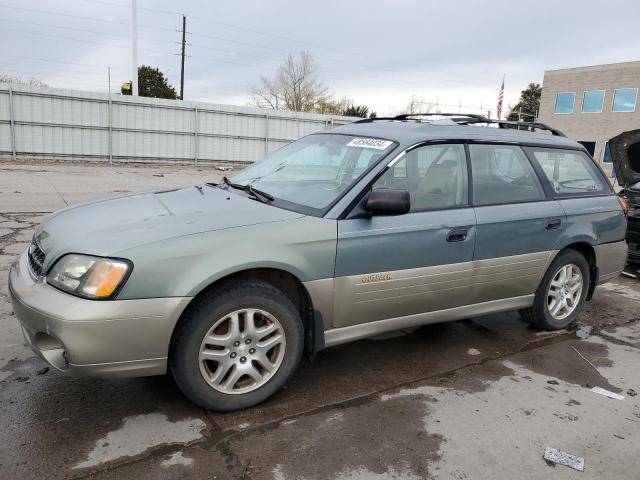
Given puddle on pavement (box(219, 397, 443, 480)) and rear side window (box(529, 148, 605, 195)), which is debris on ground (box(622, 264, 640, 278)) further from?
puddle on pavement (box(219, 397, 443, 480))

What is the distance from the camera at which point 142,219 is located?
114 inches

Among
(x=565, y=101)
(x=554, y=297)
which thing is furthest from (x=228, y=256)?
(x=565, y=101)

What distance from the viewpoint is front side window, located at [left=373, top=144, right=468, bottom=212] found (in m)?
3.38

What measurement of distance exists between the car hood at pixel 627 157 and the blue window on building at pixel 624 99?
100 feet

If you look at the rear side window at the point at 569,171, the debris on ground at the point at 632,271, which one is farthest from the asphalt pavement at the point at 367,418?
the debris on ground at the point at 632,271

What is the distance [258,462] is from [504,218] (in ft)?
7.86

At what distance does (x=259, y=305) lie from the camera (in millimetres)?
2781

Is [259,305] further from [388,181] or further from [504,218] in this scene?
→ [504,218]

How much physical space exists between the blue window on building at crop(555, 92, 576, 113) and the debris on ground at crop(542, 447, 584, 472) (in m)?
37.7

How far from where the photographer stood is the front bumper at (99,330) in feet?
7.91

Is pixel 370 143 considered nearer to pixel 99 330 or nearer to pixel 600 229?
pixel 99 330

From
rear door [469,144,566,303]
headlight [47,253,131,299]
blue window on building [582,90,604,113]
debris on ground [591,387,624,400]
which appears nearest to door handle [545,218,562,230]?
rear door [469,144,566,303]

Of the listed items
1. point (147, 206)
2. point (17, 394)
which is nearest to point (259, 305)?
point (147, 206)

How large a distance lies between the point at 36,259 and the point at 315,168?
6.17 ft
